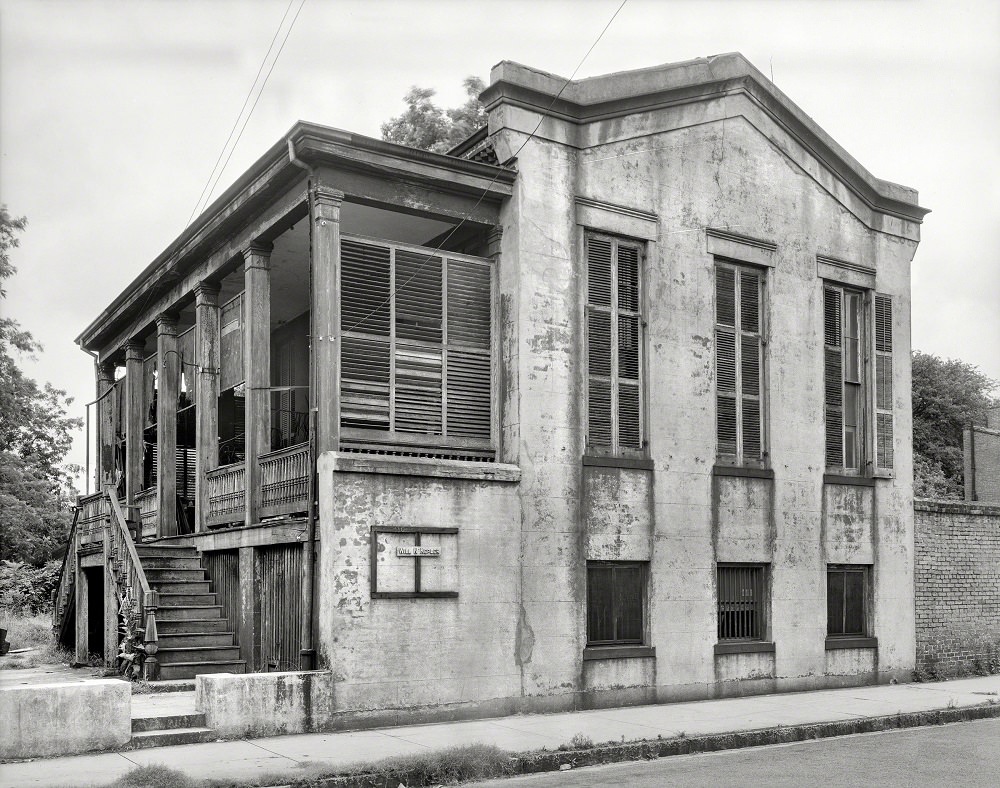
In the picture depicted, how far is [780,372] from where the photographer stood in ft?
57.7

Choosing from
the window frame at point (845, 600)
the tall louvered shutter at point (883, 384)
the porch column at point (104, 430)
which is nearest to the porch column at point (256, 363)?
the porch column at point (104, 430)

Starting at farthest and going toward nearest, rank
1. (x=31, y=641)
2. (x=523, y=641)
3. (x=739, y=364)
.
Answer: (x=31, y=641) < (x=739, y=364) < (x=523, y=641)

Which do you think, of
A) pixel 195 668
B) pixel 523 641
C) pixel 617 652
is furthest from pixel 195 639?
pixel 617 652

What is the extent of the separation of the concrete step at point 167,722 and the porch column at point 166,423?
26.4ft

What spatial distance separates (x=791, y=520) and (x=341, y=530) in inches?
307

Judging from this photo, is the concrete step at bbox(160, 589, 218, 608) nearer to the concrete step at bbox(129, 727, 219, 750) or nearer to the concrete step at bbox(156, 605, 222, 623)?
the concrete step at bbox(156, 605, 222, 623)

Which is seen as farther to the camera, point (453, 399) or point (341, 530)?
point (453, 399)

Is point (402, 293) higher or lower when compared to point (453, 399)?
higher

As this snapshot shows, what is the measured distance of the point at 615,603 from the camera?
15398 mm

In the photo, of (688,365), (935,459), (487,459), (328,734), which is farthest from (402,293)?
(935,459)

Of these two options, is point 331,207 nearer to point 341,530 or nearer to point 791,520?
point 341,530

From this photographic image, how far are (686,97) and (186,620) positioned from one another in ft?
34.7

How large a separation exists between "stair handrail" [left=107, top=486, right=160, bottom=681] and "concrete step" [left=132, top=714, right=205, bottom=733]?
335 centimetres

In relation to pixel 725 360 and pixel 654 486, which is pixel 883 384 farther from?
pixel 654 486
